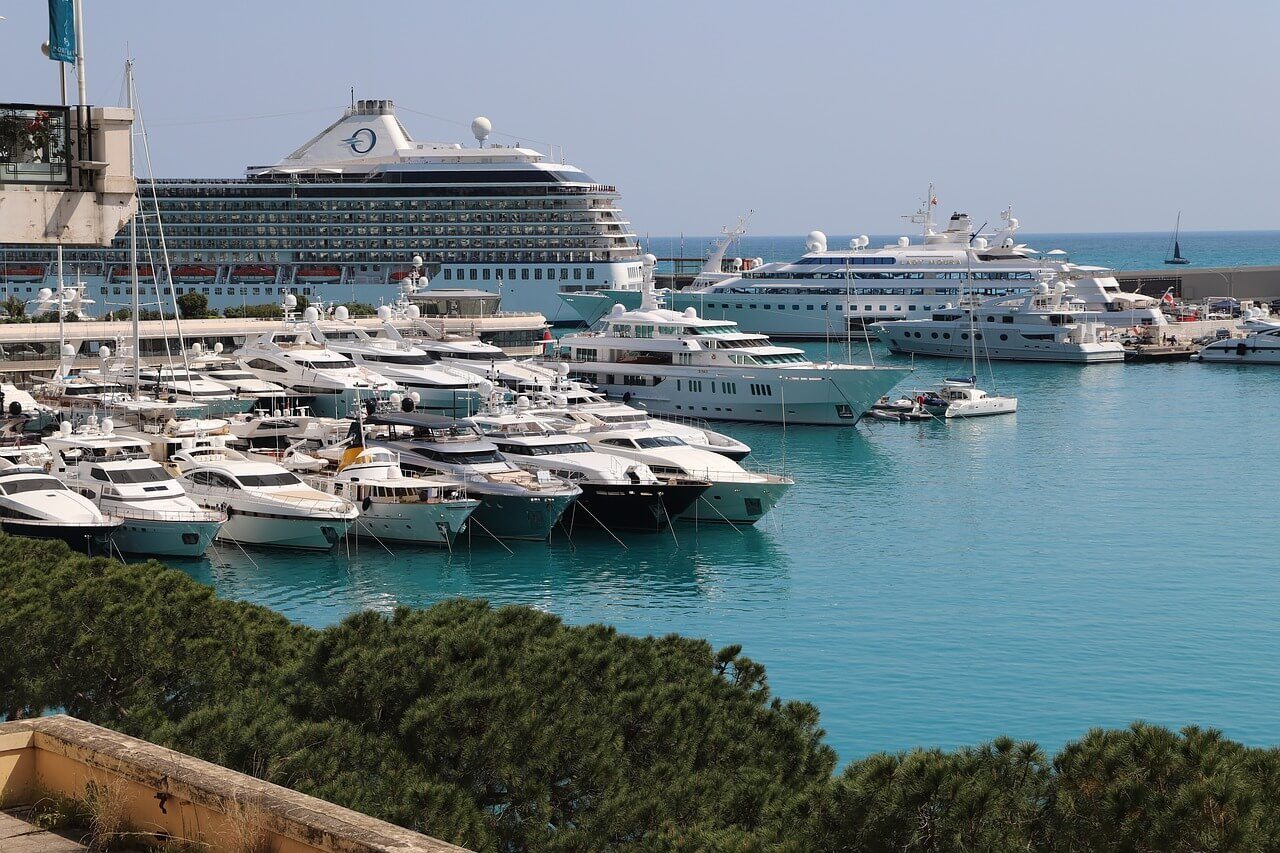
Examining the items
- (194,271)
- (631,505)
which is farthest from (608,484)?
(194,271)

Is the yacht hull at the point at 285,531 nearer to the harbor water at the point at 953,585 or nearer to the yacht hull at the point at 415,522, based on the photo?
the harbor water at the point at 953,585

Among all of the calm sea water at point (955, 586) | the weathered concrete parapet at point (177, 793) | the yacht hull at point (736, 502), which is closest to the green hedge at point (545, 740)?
the weathered concrete parapet at point (177, 793)

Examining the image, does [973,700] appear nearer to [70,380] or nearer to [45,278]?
[70,380]

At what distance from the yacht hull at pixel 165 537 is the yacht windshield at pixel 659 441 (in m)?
9.45

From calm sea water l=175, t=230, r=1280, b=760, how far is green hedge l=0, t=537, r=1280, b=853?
7139 mm

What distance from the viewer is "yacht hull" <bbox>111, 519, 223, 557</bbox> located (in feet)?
90.2

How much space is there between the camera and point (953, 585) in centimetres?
2706

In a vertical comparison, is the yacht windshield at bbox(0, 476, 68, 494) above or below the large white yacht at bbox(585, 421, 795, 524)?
above

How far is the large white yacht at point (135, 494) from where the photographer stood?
27562mm

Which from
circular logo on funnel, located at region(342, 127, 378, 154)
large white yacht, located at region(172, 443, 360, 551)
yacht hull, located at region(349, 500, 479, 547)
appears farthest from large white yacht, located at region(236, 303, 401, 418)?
circular logo on funnel, located at region(342, 127, 378, 154)

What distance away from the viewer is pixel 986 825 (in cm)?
808

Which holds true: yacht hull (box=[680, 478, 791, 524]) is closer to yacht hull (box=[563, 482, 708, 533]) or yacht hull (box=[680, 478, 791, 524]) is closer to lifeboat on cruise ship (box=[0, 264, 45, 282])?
yacht hull (box=[563, 482, 708, 533])

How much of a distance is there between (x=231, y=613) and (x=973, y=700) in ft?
34.2

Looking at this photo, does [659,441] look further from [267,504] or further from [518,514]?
[267,504]
